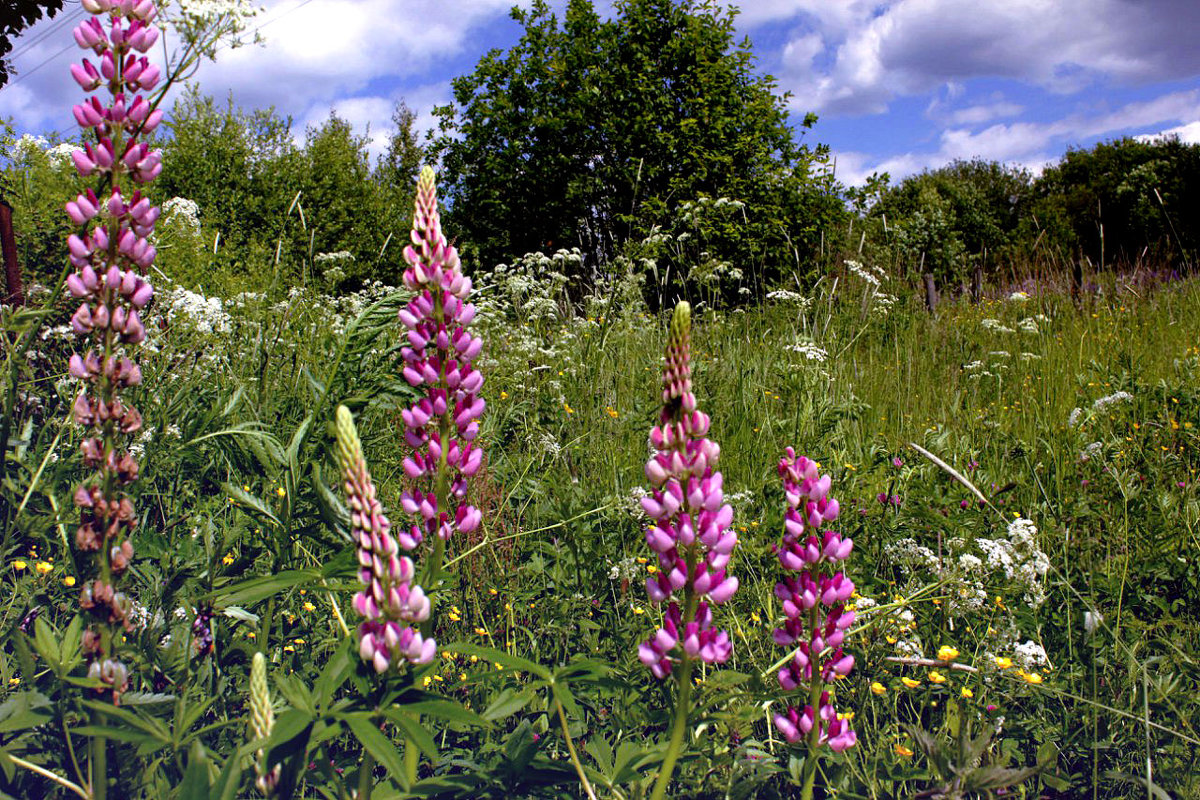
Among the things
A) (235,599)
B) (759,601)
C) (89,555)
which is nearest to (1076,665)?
(759,601)

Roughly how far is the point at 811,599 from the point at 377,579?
2.39ft

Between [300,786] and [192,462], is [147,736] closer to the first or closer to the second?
[300,786]

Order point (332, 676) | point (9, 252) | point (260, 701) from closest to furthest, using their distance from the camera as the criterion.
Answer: point (260, 701)
point (332, 676)
point (9, 252)

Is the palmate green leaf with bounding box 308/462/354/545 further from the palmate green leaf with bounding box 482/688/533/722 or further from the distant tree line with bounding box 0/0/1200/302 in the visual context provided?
the distant tree line with bounding box 0/0/1200/302

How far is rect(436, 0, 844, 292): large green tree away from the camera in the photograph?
11648mm

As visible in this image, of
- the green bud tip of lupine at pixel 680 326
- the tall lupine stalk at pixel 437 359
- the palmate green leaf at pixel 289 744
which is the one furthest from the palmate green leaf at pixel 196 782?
the green bud tip of lupine at pixel 680 326

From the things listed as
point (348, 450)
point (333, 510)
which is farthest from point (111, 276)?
point (348, 450)

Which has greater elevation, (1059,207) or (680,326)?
(1059,207)

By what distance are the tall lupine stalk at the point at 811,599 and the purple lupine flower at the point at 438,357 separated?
549mm

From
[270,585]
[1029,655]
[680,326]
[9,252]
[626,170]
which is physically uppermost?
[626,170]

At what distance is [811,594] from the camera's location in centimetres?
138

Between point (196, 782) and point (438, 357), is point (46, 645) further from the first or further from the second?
point (438, 357)

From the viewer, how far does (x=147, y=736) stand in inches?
50.1

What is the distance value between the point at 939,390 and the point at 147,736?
540 cm
